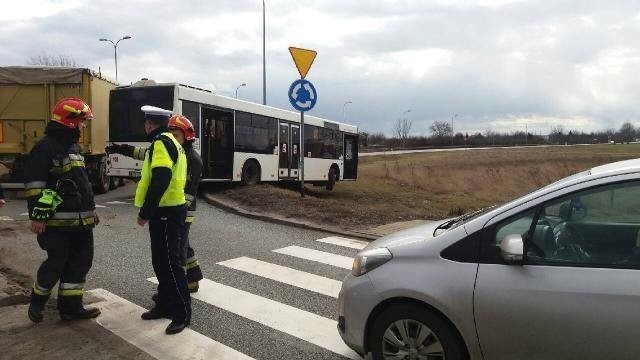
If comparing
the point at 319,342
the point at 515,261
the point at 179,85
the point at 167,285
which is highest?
the point at 179,85

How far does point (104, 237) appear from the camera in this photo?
906 cm

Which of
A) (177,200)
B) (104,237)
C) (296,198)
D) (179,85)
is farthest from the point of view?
(179,85)

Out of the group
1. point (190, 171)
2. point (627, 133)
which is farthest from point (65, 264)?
point (627, 133)

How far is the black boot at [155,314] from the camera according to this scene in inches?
202

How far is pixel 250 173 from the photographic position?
17125mm

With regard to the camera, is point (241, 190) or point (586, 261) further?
point (241, 190)

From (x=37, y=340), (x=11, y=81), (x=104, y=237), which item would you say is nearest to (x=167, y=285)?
(x=37, y=340)

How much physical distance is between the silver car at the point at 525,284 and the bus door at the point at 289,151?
15.0 meters

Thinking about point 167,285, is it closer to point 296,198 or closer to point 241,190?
point 296,198

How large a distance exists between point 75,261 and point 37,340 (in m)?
0.76

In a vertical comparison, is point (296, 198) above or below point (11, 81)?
below

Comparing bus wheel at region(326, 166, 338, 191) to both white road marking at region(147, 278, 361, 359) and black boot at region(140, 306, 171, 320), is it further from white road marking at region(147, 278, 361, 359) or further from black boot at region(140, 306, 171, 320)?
black boot at region(140, 306, 171, 320)

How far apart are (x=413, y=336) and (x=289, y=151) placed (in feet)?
51.4

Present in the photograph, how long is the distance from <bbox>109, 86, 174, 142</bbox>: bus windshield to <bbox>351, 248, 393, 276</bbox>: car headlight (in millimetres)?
11264
